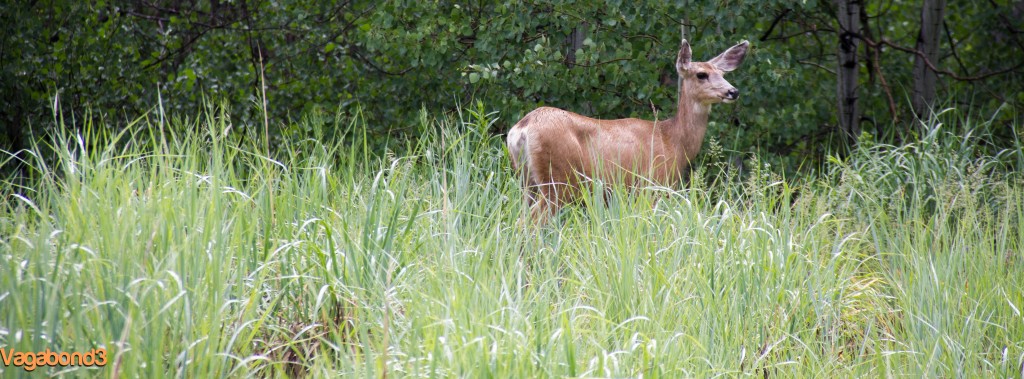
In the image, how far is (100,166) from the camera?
3.78 m

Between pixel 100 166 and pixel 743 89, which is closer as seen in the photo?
pixel 100 166

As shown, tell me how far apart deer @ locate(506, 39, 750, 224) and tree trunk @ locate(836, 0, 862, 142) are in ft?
7.22

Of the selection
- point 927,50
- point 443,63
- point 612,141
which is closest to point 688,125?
point 612,141

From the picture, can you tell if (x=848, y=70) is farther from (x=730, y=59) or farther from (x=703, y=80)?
(x=703, y=80)

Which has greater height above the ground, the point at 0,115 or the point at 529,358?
the point at 0,115

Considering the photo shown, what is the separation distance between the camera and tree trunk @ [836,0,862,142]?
8836 millimetres

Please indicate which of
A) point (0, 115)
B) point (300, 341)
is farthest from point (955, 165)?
point (0, 115)

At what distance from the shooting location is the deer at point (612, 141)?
6.12 meters

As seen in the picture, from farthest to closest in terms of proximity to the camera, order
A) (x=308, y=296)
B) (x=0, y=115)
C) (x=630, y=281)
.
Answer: (x=0, y=115), (x=630, y=281), (x=308, y=296)

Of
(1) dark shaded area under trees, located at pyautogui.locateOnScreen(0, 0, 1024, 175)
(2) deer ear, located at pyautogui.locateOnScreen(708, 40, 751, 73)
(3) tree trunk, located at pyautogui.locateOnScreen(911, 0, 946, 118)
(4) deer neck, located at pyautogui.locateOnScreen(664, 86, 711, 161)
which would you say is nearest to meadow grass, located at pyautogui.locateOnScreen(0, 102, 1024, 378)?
(4) deer neck, located at pyautogui.locateOnScreen(664, 86, 711, 161)

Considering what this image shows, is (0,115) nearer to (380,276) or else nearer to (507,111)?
(507,111)

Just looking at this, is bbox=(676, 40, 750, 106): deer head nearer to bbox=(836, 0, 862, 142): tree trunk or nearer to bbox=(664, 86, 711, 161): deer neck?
bbox=(664, 86, 711, 161): deer neck

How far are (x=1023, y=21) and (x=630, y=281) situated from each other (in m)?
8.61

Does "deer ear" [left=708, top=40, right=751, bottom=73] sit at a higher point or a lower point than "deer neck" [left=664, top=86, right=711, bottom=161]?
higher
